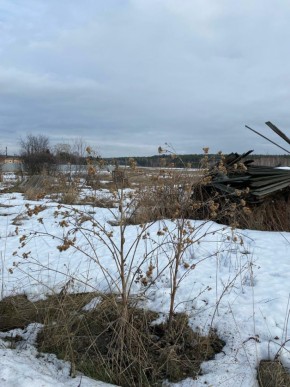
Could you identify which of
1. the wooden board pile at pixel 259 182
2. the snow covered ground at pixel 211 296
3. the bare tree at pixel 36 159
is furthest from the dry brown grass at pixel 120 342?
the bare tree at pixel 36 159

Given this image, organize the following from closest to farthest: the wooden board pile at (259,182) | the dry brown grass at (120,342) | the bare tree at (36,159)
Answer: the dry brown grass at (120,342), the wooden board pile at (259,182), the bare tree at (36,159)

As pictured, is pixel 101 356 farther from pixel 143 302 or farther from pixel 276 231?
pixel 276 231

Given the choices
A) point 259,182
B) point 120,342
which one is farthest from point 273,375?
point 259,182

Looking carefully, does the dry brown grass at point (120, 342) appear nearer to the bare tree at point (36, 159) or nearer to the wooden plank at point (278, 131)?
the wooden plank at point (278, 131)

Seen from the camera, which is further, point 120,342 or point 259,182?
point 259,182

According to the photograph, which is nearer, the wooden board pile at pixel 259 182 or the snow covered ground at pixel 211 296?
the snow covered ground at pixel 211 296

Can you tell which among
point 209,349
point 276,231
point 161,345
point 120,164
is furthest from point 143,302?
point 276,231

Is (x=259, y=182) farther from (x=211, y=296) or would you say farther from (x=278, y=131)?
(x=211, y=296)

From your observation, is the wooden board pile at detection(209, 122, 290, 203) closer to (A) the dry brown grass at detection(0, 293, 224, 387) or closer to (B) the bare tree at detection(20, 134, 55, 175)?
(A) the dry brown grass at detection(0, 293, 224, 387)

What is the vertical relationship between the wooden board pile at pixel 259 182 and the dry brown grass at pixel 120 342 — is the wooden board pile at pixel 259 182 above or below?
above

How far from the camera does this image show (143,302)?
3.74 m

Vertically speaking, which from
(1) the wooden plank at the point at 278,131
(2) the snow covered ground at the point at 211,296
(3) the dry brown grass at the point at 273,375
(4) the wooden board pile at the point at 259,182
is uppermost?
(1) the wooden plank at the point at 278,131

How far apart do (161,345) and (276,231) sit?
4758 mm

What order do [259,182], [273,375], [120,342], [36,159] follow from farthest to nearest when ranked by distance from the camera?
[36,159], [259,182], [120,342], [273,375]
